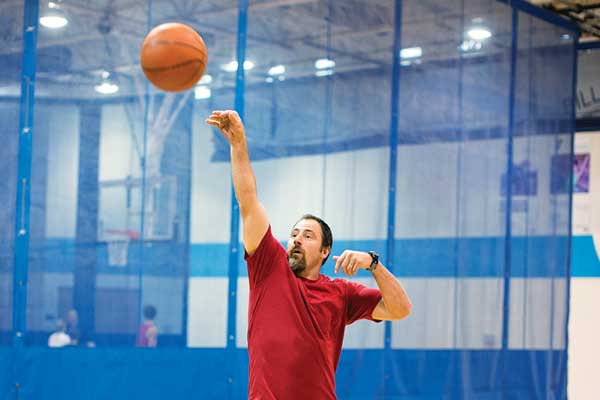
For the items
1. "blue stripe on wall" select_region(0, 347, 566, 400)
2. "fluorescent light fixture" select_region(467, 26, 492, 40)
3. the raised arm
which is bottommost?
"blue stripe on wall" select_region(0, 347, 566, 400)

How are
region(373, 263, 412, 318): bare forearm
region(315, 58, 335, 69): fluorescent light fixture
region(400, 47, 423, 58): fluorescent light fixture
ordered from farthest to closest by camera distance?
1. region(400, 47, 423, 58): fluorescent light fixture
2. region(315, 58, 335, 69): fluorescent light fixture
3. region(373, 263, 412, 318): bare forearm

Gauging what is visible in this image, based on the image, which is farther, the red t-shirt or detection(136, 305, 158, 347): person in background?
detection(136, 305, 158, 347): person in background

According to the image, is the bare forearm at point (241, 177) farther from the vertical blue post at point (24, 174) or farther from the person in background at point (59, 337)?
the person in background at point (59, 337)

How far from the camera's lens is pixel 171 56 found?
539 centimetres

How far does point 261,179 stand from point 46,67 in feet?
6.57

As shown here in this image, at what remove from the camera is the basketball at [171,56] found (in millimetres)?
5391

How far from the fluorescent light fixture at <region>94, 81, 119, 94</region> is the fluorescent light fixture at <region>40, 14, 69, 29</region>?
0.50 metres

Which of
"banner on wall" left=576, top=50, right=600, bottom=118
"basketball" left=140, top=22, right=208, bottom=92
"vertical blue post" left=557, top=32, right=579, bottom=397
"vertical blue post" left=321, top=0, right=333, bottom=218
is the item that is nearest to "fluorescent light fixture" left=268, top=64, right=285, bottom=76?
"vertical blue post" left=321, top=0, right=333, bottom=218

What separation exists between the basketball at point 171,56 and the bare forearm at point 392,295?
1.50 metres

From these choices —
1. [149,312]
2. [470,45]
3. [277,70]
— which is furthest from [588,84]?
[149,312]

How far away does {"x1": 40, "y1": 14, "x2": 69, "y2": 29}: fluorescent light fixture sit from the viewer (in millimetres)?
7262

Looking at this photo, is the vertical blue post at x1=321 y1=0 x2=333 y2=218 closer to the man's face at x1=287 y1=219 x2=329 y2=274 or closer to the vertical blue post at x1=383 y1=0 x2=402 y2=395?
the vertical blue post at x1=383 y1=0 x2=402 y2=395

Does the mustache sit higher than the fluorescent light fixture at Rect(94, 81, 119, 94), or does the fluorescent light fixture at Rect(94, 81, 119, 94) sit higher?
the fluorescent light fixture at Rect(94, 81, 119, 94)

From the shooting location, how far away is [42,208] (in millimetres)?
7207
